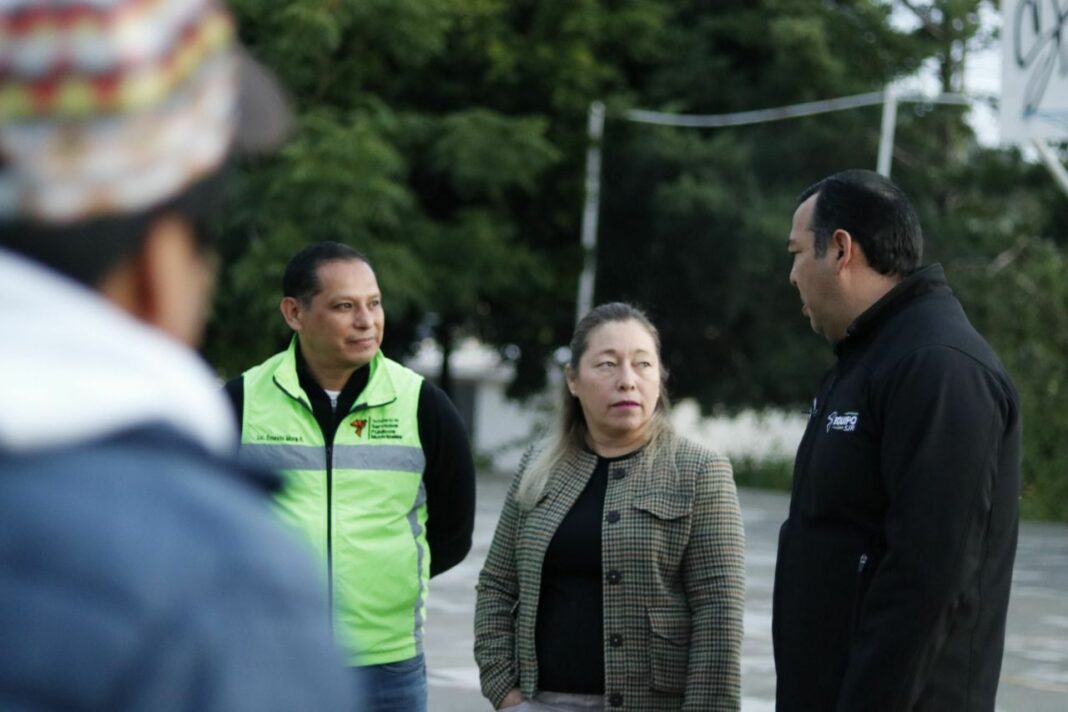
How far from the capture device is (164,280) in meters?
1.12

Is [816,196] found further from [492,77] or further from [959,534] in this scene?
[492,77]

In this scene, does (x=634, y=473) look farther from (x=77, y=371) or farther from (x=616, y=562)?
(x=77, y=371)

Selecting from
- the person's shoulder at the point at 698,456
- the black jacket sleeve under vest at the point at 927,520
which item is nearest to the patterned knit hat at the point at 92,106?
the black jacket sleeve under vest at the point at 927,520

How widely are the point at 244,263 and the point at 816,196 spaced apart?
1048 inches

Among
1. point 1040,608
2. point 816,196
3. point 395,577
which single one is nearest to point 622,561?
point 395,577

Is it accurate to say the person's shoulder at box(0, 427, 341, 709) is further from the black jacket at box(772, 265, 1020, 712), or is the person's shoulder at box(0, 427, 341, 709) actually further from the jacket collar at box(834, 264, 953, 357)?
the jacket collar at box(834, 264, 953, 357)

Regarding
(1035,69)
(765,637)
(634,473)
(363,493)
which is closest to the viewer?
(634,473)

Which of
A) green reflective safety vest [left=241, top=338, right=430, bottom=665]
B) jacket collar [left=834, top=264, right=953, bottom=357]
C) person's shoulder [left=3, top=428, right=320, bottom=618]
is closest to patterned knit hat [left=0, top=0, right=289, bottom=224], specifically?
person's shoulder [left=3, top=428, right=320, bottom=618]

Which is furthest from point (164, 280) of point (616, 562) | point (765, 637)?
point (765, 637)

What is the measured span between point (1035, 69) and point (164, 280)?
10.7 meters

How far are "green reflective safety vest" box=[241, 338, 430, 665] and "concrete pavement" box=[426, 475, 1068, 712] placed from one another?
175 inches

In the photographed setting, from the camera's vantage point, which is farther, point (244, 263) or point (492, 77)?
point (492, 77)

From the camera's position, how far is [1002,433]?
384 cm

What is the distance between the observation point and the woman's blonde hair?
15.3 feet
